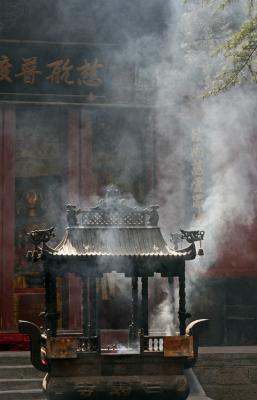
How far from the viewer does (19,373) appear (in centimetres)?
1155

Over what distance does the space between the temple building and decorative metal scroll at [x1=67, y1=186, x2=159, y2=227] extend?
5.05m

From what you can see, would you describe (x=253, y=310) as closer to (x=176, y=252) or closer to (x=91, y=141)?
(x=91, y=141)

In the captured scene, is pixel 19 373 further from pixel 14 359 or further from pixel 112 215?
pixel 112 215

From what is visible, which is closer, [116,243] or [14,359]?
[116,243]

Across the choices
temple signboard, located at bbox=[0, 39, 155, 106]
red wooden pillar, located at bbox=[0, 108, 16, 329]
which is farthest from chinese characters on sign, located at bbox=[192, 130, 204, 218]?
red wooden pillar, located at bbox=[0, 108, 16, 329]

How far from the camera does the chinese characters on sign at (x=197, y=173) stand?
14398 millimetres

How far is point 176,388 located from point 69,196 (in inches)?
256

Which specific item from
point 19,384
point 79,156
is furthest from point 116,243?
point 79,156

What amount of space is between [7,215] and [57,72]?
9.51ft

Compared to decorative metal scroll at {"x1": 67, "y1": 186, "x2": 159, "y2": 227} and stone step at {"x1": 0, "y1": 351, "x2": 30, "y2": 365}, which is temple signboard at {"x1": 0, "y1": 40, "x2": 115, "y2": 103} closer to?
stone step at {"x1": 0, "y1": 351, "x2": 30, "y2": 365}

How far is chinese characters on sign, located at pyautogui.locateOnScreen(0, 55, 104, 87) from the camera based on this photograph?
14427 millimetres

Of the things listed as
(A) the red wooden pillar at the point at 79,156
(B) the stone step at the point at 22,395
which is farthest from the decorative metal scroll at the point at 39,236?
(A) the red wooden pillar at the point at 79,156

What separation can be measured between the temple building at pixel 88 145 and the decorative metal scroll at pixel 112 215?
5049 millimetres

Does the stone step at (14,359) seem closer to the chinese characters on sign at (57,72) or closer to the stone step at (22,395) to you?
the stone step at (22,395)
